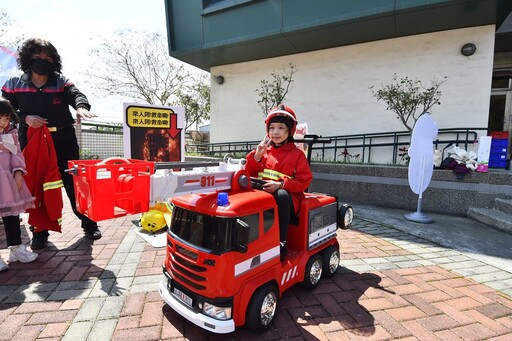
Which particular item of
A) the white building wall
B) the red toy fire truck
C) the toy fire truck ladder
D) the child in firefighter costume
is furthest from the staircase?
the toy fire truck ladder

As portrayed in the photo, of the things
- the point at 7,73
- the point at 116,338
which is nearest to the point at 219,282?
the point at 116,338

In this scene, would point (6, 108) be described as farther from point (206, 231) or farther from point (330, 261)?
point (330, 261)

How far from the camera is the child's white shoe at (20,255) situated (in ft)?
10.9

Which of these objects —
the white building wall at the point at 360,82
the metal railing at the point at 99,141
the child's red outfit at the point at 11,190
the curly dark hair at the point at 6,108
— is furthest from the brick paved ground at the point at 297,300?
the metal railing at the point at 99,141

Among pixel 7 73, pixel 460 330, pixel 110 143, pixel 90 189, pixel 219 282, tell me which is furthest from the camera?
pixel 110 143

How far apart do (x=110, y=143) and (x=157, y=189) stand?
9.83 m

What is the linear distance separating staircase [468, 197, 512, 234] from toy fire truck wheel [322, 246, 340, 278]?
3.80m

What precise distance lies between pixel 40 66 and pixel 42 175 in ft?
4.32

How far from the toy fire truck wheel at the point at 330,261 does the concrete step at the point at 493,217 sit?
150 inches

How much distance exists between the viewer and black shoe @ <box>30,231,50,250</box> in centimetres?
368

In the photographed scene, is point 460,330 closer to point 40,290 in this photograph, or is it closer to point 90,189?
point 90,189

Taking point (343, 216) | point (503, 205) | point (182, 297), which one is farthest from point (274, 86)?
point (182, 297)

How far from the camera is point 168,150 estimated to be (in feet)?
17.6

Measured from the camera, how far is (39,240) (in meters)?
3.71
